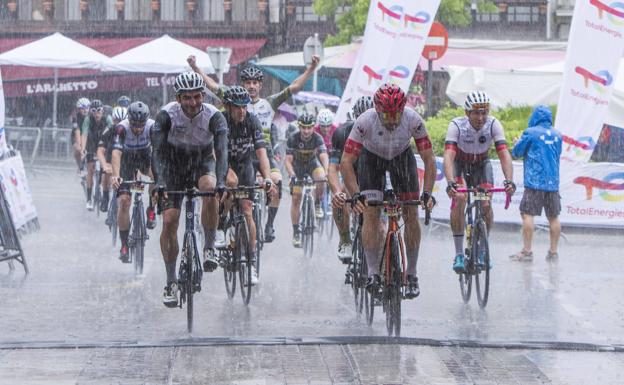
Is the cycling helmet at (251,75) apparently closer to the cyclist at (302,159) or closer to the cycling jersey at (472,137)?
the cycling jersey at (472,137)

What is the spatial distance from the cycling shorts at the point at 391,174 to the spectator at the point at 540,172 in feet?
18.6

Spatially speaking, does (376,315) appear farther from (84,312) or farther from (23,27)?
(23,27)

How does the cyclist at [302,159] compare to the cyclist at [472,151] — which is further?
the cyclist at [302,159]

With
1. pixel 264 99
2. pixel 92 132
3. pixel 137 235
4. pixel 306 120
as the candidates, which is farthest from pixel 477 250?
pixel 92 132

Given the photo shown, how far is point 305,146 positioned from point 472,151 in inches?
166

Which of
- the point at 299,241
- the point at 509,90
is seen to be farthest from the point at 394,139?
the point at 509,90

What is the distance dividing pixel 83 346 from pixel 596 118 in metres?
10.7

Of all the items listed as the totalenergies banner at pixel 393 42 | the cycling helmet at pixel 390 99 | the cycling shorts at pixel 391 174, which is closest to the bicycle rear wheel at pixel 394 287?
the cycling shorts at pixel 391 174

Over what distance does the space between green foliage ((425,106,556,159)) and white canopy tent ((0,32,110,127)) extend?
39.7 ft

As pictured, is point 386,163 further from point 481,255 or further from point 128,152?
point 128,152

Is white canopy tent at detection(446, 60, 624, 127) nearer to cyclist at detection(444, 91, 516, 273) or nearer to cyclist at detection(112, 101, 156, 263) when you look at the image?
cyclist at detection(112, 101, 156, 263)

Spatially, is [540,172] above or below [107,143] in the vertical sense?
below

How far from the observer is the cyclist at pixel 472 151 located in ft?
40.1

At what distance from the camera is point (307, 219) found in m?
16.0
